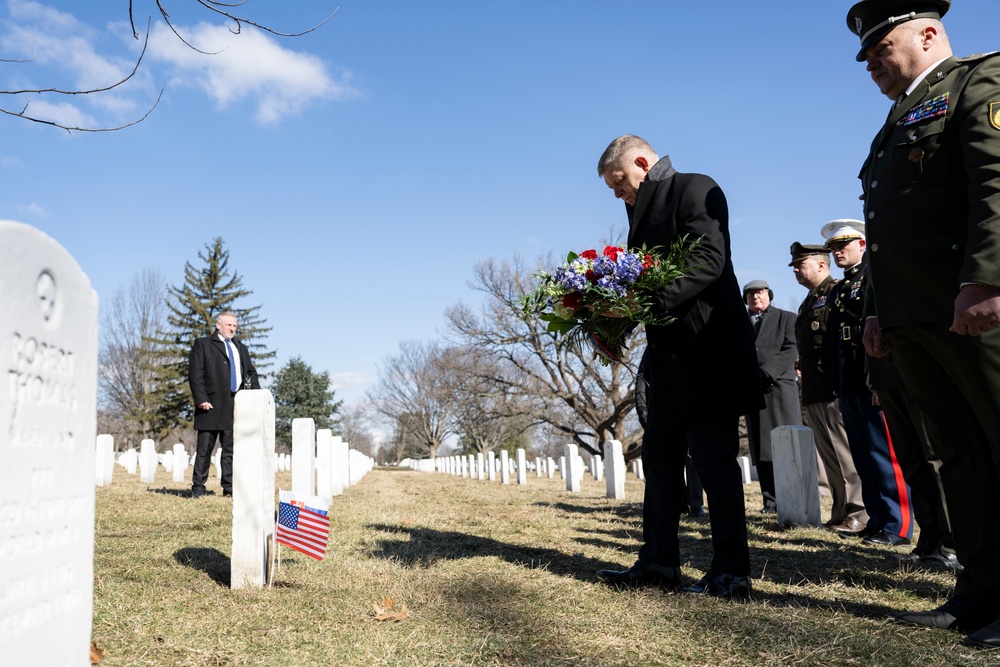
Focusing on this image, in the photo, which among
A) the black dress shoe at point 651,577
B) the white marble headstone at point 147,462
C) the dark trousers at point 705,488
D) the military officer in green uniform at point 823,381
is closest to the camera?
the dark trousers at point 705,488

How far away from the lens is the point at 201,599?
11.5 ft

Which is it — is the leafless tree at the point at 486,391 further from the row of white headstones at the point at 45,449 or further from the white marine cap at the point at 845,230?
the row of white headstones at the point at 45,449

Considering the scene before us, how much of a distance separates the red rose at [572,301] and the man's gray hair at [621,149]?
0.85m

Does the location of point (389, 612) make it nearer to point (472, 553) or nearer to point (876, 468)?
point (472, 553)

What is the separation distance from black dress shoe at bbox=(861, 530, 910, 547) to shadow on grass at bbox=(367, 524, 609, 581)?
2.33 m

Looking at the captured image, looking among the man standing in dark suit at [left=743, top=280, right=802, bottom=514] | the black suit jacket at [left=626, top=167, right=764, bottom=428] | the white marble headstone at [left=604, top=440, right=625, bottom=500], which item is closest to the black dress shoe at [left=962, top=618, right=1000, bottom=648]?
the black suit jacket at [left=626, top=167, right=764, bottom=428]

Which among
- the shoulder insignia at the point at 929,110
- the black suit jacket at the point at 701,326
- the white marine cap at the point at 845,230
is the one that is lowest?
the black suit jacket at the point at 701,326

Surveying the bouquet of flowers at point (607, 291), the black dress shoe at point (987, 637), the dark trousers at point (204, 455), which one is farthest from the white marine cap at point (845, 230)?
the dark trousers at point (204, 455)

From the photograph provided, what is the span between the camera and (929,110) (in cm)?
291

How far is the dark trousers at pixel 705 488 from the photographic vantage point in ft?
11.6

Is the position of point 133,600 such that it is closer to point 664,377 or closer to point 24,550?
point 24,550

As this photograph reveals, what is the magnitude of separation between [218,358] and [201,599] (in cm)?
591

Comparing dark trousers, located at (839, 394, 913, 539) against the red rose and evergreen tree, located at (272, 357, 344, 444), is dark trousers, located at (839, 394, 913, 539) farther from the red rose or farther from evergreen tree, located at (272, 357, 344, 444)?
evergreen tree, located at (272, 357, 344, 444)

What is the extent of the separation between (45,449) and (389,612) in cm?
193
